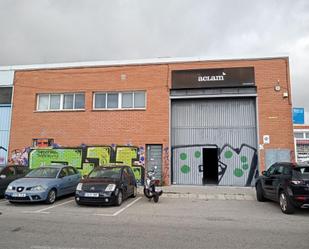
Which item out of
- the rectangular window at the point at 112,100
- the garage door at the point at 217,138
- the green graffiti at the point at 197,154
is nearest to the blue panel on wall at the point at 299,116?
the garage door at the point at 217,138

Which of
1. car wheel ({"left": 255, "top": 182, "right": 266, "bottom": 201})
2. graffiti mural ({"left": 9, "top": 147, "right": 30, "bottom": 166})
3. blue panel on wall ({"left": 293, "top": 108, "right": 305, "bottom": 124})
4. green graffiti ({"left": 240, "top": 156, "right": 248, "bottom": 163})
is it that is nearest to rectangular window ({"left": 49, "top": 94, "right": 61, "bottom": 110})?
graffiti mural ({"left": 9, "top": 147, "right": 30, "bottom": 166})

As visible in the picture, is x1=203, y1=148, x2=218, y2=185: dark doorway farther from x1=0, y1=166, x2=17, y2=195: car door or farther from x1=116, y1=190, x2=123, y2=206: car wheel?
x1=0, y1=166, x2=17, y2=195: car door

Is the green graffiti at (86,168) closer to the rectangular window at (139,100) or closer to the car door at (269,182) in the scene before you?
the rectangular window at (139,100)

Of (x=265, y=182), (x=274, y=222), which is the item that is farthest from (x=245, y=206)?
(x=274, y=222)

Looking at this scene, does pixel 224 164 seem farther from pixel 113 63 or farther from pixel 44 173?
pixel 44 173

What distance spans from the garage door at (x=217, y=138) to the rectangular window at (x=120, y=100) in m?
1.98

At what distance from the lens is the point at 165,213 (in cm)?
905

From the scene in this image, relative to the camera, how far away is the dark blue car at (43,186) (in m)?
10.1

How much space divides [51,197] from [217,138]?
965 centimetres

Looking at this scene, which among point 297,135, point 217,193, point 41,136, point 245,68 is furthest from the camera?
point 297,135

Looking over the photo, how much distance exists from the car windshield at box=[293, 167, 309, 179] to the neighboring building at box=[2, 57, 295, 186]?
20.5 feet

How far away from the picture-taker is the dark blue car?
10.1 m

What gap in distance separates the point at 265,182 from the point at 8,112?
15730 mm

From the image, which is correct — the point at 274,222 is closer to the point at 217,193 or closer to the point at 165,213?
the point at 165,213
